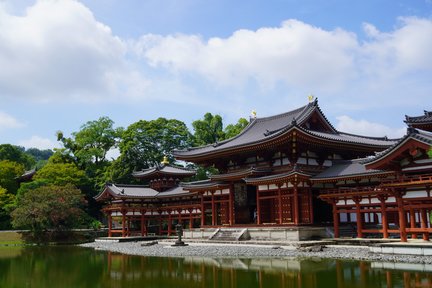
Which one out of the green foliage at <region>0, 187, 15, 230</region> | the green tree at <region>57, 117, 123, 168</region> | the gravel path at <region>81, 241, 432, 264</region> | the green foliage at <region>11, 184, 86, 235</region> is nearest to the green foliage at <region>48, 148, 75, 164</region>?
the green tree at <region>57, 117, 123, 168</region>

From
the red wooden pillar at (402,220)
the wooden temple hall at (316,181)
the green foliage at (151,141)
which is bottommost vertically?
the red wooden pillar at (402,220)

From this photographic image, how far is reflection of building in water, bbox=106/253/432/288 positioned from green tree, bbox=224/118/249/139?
39649mm

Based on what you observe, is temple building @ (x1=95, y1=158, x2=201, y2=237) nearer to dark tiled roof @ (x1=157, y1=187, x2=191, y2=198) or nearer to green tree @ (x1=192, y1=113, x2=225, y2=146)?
dark tiled roof @ (x1=157, y1=187, x2=191, y2=198)

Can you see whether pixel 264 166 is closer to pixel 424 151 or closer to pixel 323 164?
pixel 323 164

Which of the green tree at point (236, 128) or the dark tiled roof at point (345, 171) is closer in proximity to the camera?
the dark tiled roof at point (345, 171)

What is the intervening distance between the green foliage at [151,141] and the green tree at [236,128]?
18.7ft

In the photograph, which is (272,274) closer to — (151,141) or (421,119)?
(421,119)

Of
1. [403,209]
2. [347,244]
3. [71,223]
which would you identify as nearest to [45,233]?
[71,223]

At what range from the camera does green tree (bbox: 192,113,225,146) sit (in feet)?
210

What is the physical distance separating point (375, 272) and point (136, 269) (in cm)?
949

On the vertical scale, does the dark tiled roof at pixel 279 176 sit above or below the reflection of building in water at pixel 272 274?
above

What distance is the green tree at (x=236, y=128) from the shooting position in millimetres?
59987

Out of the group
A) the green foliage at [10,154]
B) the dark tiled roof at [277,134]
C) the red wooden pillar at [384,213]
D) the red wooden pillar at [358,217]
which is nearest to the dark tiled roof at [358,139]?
the dark tiled roof at [277,134]

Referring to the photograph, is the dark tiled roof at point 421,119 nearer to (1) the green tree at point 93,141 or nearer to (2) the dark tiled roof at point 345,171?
(2) the dark tiled roof at point 345,171
